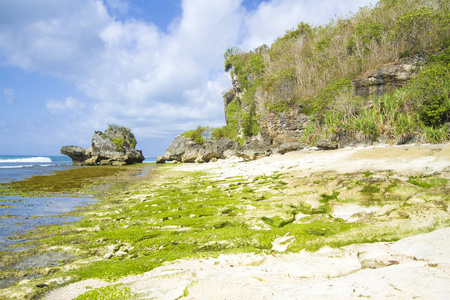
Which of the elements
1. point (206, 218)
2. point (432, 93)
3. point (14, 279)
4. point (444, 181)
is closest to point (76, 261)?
point (14, 279)

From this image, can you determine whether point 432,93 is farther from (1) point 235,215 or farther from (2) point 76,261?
(2) point 76,261

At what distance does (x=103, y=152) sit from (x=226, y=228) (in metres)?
46.1

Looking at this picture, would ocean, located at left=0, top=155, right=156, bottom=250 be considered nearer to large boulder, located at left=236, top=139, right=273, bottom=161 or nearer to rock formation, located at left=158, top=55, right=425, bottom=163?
large boulder, located at left=236, top=139, right=273, bottom=161

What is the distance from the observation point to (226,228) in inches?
208

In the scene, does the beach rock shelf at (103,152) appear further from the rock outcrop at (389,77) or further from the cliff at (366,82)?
the rock outcrop at (389,77)

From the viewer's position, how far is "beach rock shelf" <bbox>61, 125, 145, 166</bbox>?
44.0 metres

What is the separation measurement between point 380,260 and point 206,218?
13.4ft

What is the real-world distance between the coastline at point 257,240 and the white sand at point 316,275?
2 centimetres

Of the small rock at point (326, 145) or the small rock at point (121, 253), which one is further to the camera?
the small rock at point (326, 145)

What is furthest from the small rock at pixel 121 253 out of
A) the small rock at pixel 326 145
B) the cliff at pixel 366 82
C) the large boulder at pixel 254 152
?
the large boulder at pixel 254 152

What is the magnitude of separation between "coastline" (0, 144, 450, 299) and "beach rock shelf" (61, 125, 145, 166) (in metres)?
39.6

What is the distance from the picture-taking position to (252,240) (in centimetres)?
445

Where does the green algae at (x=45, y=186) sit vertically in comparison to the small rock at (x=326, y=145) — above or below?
below

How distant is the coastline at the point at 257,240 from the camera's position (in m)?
2.84
